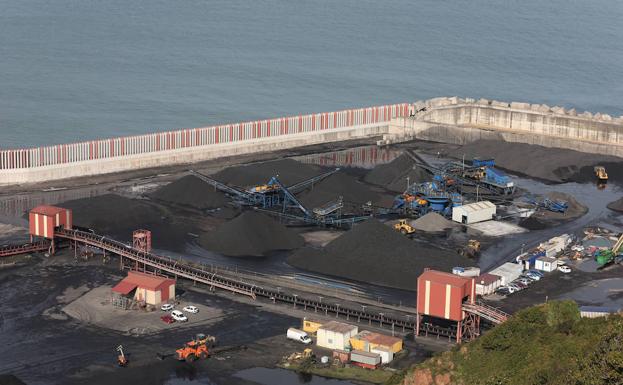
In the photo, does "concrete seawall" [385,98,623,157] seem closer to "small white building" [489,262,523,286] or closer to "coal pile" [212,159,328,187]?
"coal pile" [212,159,328,187]

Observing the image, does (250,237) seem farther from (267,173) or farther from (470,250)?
(267,173)

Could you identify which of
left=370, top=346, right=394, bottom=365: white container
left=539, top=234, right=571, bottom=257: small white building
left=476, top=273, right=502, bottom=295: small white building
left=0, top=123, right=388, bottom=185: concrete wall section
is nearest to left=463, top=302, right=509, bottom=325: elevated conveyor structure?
left=370, top=346, right=394, bottom=365: white container

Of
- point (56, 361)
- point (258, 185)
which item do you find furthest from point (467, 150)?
point (56, 361)

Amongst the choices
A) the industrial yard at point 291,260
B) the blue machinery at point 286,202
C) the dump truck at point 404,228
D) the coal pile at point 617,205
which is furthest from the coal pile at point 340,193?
the coal pile at point 617,205

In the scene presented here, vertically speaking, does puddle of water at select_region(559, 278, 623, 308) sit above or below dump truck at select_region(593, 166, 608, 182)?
below

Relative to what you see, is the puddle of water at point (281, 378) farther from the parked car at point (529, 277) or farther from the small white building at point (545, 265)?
the small white building at point (545, 265)

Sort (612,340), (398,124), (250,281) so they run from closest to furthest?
(612,340), (250,281), (398,124)

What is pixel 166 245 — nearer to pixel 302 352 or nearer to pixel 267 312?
pixel 267 312
